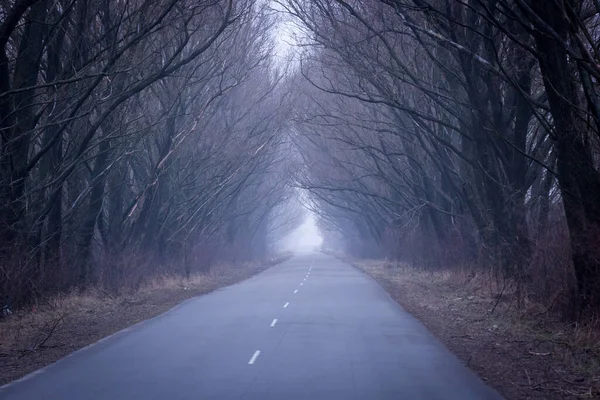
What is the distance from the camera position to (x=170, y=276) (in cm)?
3497

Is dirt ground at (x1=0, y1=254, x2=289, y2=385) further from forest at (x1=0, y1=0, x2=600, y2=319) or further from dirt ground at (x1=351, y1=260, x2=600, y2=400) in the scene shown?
dirt ground at (x1=351, y1=260, x2=600, y2=400)

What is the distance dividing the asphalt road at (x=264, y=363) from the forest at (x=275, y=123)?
3.73 m

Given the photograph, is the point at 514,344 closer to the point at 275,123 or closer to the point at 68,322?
the point at 68,322

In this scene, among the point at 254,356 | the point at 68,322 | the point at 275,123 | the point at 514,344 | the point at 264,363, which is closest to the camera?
the point at 264,363

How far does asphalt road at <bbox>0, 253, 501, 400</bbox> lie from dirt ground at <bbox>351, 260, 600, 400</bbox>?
0.45m

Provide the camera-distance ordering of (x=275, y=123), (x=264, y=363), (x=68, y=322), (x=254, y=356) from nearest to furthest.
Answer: (x=264, y=363) < (x=254, y=356) < (x=68, y=322) < (x=275, y=123)

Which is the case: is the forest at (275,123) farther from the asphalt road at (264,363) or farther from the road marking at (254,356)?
the road marking at (254,356)

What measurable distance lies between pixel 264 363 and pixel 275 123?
3105 centimetres

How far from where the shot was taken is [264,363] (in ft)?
39.7

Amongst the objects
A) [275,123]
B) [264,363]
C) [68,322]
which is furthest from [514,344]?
[275,123]

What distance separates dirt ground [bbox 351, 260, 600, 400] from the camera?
1012 cm

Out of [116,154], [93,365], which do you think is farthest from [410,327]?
[116,154]

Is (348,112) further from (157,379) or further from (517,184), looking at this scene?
(157,379)

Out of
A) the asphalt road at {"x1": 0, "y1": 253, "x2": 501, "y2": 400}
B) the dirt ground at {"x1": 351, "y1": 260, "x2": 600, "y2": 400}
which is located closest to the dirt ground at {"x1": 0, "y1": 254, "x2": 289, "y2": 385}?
the asphalt road at {"x1": 0, "y1": 253, "x2": 501, "y2": 400}
